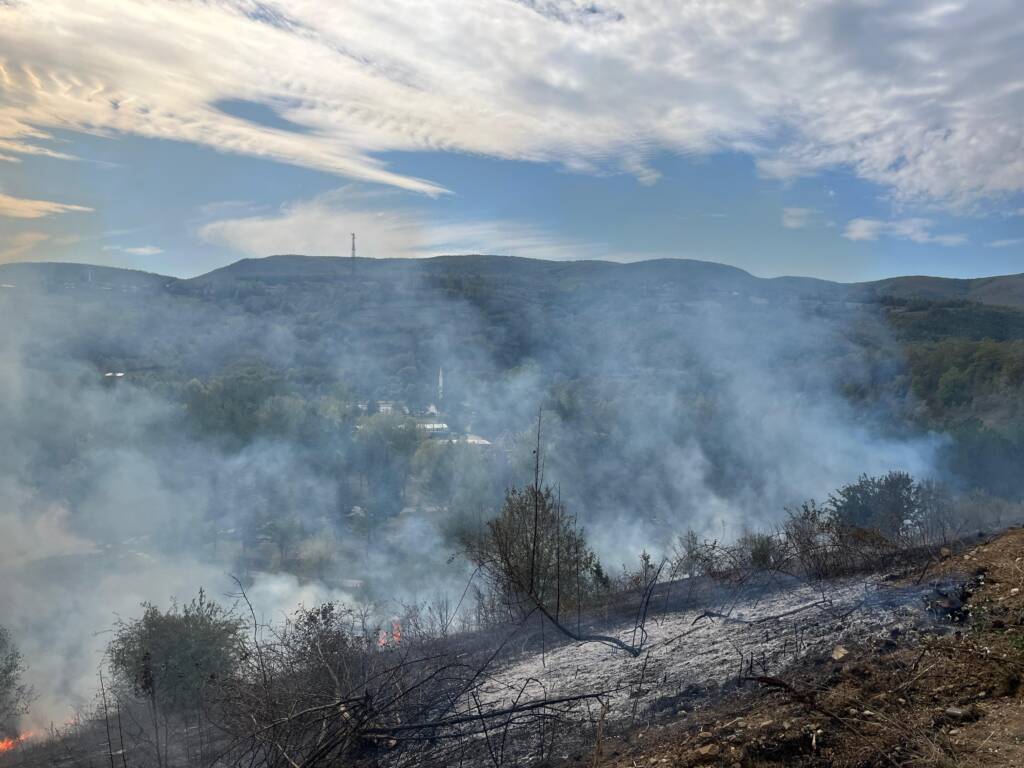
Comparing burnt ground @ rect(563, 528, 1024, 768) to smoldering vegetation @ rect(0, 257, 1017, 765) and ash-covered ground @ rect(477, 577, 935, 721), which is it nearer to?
ash-covered ground @ rect(477, 577, 935, 721)

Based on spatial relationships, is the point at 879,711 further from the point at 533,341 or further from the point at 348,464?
the point at 533,341

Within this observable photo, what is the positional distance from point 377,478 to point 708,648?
1084 inches

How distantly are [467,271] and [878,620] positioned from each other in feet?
260

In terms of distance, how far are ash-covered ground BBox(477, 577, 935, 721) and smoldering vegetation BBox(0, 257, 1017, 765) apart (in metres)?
0.38

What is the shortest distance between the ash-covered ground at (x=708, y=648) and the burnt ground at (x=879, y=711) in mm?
153

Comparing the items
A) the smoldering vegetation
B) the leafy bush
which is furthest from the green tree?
the leafy bush

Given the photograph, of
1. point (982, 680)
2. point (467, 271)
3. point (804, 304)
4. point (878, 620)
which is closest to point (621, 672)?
point (878, 620)

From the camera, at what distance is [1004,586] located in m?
5.48

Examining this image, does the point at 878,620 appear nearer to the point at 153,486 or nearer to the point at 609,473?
the point at 609,473

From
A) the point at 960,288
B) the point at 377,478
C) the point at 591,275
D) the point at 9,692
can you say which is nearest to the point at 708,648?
the point at 9,692

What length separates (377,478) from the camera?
105 feet

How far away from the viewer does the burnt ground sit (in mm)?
3494

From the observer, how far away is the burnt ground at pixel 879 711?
11.5ft

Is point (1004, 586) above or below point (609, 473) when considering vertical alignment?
above
